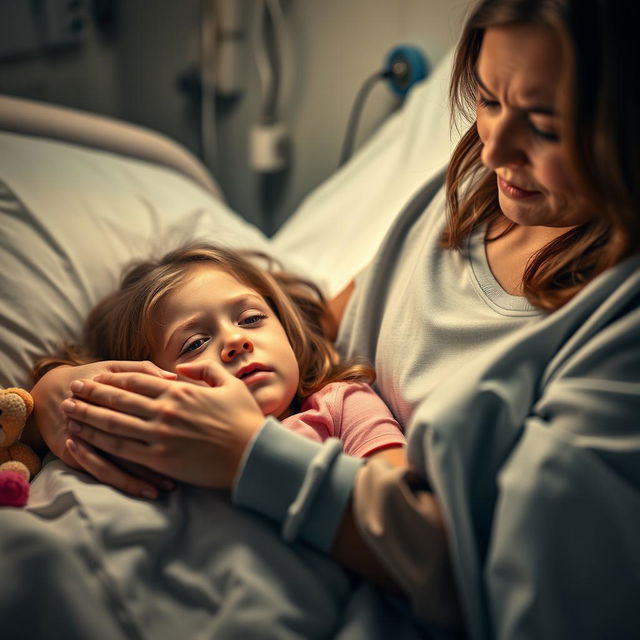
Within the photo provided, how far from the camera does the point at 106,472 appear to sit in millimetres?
614

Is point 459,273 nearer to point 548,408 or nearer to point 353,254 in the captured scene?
point 548,408

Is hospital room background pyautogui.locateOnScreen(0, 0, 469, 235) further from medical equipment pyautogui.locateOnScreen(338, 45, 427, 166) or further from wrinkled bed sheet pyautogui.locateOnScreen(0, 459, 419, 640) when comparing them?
wrinkled bed sheet pyautogui.locateOnScreen(0, 459, 419, 640)

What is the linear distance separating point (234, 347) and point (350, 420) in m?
0.15

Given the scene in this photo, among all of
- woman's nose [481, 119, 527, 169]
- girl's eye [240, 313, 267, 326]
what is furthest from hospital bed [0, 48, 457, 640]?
woman's nose [481, 119, 527, 169]

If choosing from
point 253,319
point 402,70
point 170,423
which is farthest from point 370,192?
point 170,423

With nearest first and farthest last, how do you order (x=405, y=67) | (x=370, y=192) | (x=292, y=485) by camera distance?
(x=292, y=485) < (x=370, y=192) < (x=405, y=67)

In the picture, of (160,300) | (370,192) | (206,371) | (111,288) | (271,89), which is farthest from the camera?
(271,89)

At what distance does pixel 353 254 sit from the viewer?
3.50ft

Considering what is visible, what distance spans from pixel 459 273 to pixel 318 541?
34cm

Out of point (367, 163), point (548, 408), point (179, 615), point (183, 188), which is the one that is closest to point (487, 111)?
point (548, 408)

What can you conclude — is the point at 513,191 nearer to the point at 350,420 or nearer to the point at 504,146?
the point at 504,146

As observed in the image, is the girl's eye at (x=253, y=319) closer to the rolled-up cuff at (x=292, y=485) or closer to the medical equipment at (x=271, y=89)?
the rolled-up cuff at (x=292, y=485)

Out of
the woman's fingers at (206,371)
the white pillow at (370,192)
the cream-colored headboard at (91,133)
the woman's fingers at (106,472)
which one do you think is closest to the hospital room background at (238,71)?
A: the white pillow at (370,192)

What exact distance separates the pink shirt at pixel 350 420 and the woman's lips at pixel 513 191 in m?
0.27
